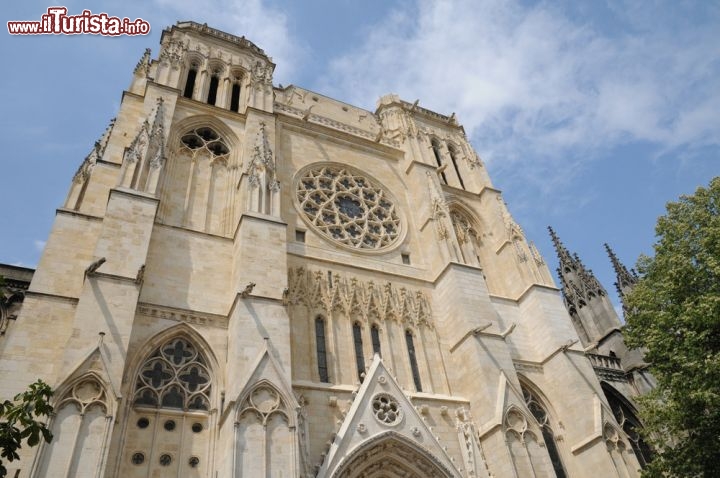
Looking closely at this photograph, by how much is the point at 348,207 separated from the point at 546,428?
8.76 m

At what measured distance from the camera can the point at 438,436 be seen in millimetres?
11680

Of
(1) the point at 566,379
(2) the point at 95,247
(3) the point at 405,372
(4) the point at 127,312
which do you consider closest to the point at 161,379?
(4) the point at 127,312

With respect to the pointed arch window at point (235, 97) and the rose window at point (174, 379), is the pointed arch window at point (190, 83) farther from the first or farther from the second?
the rose window at point (174, 379)

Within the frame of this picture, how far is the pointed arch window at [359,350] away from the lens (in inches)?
489

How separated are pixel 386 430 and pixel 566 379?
602cm

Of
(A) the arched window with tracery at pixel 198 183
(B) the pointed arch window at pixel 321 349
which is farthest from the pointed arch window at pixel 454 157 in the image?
(B) the pointed arch window at pixel 321 349

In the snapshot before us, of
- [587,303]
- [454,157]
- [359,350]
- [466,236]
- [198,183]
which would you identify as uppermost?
[454,157]

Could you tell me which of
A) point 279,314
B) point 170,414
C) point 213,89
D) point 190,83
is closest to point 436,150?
point 213,89

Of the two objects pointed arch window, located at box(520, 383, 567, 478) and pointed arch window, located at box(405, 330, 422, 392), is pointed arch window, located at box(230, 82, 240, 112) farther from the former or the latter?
pointed arch window, located at box(520, 383, 567, 478)

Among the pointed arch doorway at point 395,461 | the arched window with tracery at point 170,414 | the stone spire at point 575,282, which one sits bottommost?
the pointed arch doorway at point 395,461

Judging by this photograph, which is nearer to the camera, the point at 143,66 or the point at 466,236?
the point at 143,66

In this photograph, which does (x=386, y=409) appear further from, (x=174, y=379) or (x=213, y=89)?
(x=213, y=89)

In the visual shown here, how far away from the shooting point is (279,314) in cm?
1109

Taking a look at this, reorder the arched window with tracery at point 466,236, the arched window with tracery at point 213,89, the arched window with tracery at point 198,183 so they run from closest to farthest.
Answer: the arched window with tracery at point 198,183, the arched window with tracery at point 466,236, the arched window with tracery at point 213,89
